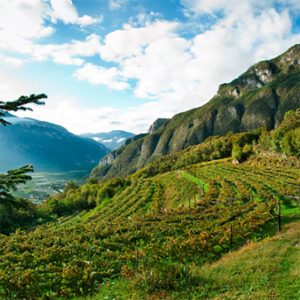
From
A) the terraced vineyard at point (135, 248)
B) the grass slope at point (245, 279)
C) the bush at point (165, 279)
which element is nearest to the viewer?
the grass slope at point (245, 279)

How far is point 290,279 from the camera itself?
13.7 meters

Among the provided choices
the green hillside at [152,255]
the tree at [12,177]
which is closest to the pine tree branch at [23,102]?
the tree at [12,177]

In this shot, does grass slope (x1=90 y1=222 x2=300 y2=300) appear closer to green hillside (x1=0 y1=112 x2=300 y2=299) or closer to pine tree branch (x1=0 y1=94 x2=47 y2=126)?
green hillside (x1=0 y1=112 x2=300 y2=299)

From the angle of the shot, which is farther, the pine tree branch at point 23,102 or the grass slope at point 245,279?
the grass slope at point 245,279

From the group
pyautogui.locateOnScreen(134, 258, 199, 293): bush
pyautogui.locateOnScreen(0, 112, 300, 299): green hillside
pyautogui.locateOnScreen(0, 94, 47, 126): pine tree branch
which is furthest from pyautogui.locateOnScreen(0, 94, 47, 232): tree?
pyautogui.locateOnScreen(134, 258, 199, 293): bush

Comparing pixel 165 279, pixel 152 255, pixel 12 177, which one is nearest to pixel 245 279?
pixel 165 279

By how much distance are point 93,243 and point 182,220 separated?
967 cm

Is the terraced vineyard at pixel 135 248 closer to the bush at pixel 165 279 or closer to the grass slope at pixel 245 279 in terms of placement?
the bush at pixel 165 279

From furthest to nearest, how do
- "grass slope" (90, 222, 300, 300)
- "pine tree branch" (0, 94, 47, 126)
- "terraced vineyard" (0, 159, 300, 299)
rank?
"terraced vineyard" (0, 159, 300, 299), "grass slope" (90, 222, 300, 300), "pine tree branch" (0, 94, 47, 126)

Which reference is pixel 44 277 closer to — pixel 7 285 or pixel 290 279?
pixel 7 285

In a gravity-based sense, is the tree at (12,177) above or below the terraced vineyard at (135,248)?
above

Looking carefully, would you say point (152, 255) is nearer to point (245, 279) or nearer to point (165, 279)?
point (165, 279)

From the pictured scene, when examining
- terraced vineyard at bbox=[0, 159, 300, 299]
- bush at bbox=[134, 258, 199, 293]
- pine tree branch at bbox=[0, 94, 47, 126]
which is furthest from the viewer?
terraced vineyard at bbox=[0, 159, 300, 299]

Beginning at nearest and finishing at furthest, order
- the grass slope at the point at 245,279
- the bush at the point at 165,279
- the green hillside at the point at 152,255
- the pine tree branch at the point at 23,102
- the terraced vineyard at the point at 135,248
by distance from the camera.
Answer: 1. the pine tree branch at the point at 23,102
2. the grass slope at the point at 245,279
3. the bush at the point at 165,279
4. the green hillside at the point at 152,255
5. the terraced vineyard at the point at 135,248
